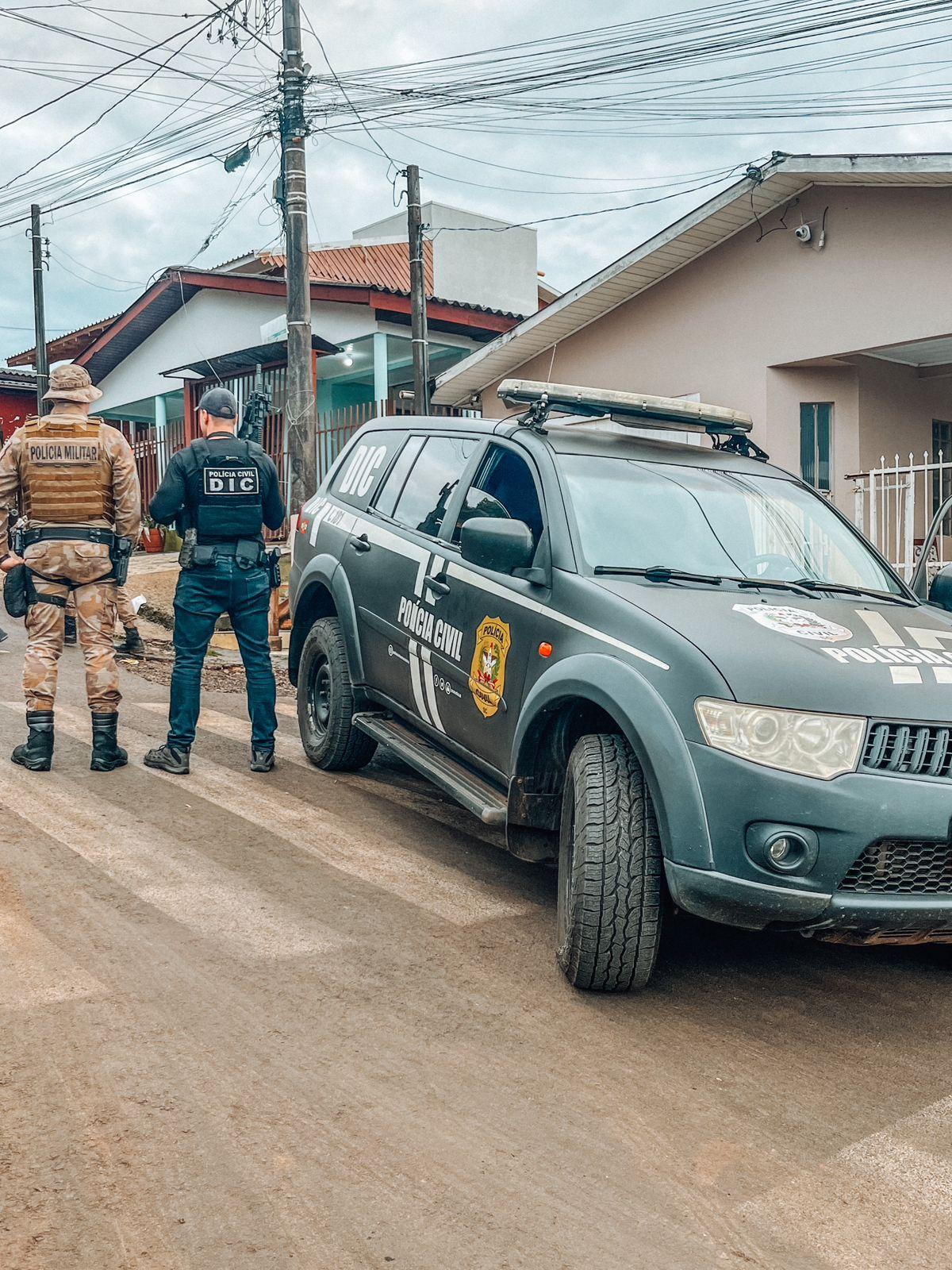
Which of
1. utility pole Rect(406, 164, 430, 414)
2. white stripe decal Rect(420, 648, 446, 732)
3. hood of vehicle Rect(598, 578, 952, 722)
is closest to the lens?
hood of vehicle Rect(598, 578, 952, 722)

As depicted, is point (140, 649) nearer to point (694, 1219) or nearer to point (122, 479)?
point (122, 479)

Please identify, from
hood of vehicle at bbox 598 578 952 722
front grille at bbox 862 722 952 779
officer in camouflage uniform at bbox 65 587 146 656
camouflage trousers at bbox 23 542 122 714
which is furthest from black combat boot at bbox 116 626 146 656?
front grille at bbox 862 722 952 779

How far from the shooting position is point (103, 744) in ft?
20.3

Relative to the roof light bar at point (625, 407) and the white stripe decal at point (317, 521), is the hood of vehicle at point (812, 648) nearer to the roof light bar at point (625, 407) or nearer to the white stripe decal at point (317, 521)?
the roof light bar at point (625, 407)

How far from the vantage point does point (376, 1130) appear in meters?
2.81

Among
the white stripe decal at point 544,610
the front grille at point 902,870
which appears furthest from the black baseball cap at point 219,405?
the front grille at point 902,870

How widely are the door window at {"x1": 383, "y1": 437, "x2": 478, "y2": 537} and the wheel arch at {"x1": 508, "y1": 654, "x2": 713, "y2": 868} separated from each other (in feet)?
4.58

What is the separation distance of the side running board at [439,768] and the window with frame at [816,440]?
8728 mm

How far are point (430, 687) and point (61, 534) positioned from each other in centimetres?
244

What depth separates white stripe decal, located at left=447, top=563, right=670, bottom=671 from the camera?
11.8ft

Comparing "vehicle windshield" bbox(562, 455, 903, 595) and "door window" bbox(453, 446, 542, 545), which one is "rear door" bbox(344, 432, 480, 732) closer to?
"door window" bbox(453, 446, 542, 545)

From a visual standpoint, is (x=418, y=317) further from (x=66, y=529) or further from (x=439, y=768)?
(x=439, y=768)

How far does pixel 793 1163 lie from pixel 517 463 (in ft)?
9.23

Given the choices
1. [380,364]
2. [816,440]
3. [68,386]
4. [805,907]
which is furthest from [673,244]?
[805,907]
